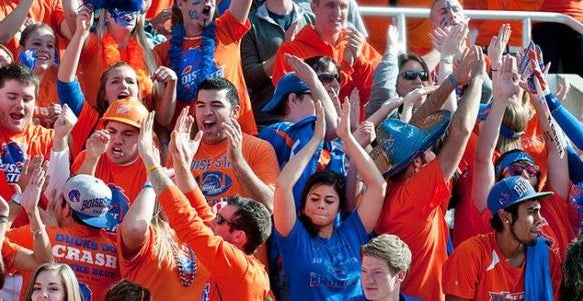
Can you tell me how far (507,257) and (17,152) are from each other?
120 inches

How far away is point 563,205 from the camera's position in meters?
11.7

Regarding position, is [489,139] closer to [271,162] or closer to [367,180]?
[367,180]

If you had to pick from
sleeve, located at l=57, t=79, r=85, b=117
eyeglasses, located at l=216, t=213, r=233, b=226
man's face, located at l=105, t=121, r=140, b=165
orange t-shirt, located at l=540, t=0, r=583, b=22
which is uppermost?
orange t-shirt, located at l=540, t=0, r=583, b=22

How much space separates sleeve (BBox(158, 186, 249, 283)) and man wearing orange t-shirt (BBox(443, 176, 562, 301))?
150 cm

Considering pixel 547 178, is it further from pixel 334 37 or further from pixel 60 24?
pixel 60 24

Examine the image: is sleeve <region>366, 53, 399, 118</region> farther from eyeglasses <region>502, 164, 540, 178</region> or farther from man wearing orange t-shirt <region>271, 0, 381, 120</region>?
eyeglasses <region>502, 164, 540, 178</region>

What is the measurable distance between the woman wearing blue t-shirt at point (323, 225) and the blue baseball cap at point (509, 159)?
1.16m

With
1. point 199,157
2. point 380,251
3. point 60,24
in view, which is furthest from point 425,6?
point 380,251

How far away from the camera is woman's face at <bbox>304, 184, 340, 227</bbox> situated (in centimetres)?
1066

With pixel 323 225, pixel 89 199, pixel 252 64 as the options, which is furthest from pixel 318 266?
pixel 252 64

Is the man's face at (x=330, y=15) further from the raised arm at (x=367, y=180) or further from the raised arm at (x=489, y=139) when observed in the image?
the raised arm at (x=367, y=180)

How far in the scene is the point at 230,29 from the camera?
41.2 ft

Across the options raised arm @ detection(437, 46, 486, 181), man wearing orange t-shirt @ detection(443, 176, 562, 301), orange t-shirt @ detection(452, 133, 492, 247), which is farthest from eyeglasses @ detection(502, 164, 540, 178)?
man wearing orange t-shirt @ detection(443, 176, 562, 301)

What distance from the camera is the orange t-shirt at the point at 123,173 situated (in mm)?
10984
